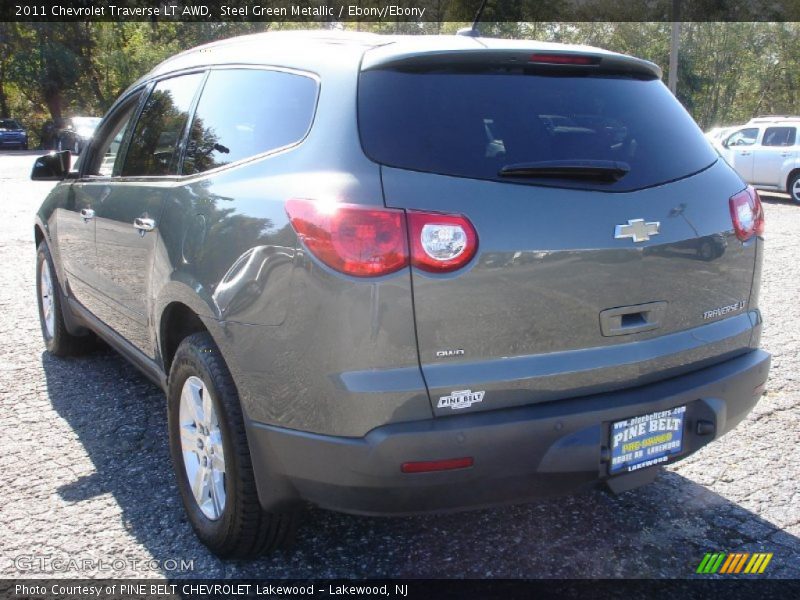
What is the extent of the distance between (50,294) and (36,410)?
1156mm

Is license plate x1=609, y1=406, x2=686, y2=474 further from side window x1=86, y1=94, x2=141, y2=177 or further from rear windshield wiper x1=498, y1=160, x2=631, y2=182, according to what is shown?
side window x1=86, y1=94, x2=141, y2=177

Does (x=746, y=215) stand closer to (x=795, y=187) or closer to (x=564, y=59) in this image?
(x=564, y=59)

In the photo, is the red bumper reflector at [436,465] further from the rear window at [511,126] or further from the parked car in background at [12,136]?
the parked car in background at [12,136]

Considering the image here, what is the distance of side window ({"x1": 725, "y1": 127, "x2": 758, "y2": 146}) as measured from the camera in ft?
54.3

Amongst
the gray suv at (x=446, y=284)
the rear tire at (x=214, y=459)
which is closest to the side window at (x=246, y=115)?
the gray suv at (x=446, y=284)

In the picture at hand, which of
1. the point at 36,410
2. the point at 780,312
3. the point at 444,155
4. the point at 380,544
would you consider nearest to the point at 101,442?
the point at 36,410

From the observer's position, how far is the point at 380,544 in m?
2.96

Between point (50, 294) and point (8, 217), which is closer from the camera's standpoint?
point (50, 294)

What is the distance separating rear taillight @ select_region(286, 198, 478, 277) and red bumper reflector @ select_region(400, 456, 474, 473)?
1.78ft

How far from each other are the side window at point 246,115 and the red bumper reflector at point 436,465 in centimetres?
112

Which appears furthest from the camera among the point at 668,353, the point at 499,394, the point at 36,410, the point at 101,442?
the point at 36,410

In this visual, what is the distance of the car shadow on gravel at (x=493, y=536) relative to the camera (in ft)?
9.18

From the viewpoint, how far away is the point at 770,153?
15.9 metres

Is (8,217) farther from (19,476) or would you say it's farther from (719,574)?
(719,574)
